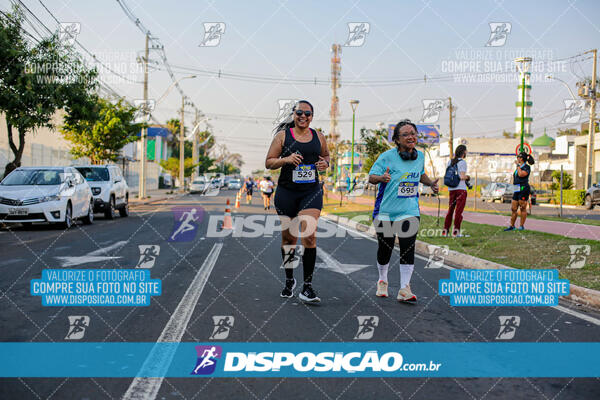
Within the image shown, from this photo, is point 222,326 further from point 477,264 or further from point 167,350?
point 477,264

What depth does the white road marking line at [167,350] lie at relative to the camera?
339 centimetres

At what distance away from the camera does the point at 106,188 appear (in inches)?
739

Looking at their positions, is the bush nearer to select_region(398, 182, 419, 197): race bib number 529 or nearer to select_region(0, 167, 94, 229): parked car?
select_region(0, 167, 94, 229): parked car

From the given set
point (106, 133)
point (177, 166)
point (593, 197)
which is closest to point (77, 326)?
point (106, 133)

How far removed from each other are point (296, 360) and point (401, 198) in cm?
277

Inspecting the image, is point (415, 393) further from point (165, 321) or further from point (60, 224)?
A: point (60, 224)

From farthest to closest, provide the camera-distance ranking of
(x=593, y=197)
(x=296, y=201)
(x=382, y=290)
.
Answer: (x=593, y=197), (x=382, y=290), (x=296, y=201)

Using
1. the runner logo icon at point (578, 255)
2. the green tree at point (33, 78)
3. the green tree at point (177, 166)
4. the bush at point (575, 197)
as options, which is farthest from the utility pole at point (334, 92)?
the runner logo icon at point (578, 255)

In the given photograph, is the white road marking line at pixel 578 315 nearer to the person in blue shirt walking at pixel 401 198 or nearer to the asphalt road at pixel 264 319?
the asphalt road at pixel 264 319

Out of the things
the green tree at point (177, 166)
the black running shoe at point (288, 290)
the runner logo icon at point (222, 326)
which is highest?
the green tree at point (177, 166)

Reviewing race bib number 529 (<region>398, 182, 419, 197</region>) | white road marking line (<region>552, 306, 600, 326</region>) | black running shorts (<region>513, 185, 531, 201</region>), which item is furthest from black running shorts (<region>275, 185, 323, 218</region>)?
black running shorts (<region>513, 185, 531, 201</region>)

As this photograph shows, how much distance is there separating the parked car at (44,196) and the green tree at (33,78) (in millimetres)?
3785

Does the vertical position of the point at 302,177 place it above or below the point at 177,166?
below

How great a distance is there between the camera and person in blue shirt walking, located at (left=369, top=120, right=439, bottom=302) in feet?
20.4
